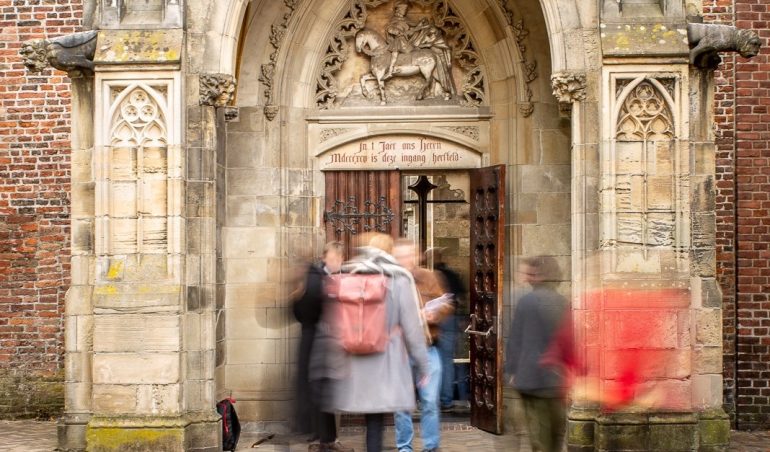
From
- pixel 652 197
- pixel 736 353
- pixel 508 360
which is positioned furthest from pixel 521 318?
pixel 736 353

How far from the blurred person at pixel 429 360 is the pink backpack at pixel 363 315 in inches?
36.6

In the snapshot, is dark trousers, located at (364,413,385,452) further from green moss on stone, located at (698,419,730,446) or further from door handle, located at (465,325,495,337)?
door handle, located at (465,325,495,337)

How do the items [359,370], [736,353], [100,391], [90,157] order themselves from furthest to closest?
1. [736,353]
2. [90,157]
3. [100,391]
4. [359,370]

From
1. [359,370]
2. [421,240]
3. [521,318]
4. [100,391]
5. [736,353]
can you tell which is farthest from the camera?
[421,240]

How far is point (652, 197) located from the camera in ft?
32.9

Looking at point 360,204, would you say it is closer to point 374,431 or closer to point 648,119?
point 648,119

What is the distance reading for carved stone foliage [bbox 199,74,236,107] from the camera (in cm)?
1045

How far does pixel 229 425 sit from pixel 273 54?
391 centimetres

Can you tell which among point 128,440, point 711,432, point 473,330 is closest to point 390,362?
point 128,440

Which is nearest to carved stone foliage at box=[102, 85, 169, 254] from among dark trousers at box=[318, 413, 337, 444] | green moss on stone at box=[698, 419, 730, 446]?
dark trousers at box=[318, 413, 337, 444]

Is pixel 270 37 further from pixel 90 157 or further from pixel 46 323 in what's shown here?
pixel 46 323

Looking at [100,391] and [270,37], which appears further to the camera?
[270,37]

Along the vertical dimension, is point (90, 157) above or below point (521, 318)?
above

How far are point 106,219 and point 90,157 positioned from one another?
0.84 m
